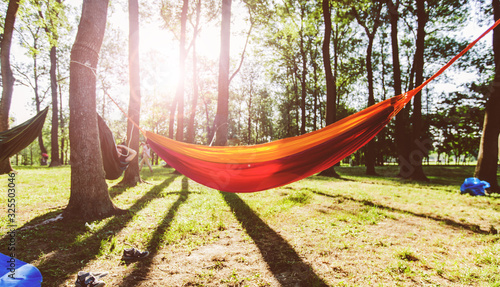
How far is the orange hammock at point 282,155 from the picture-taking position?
230 centimetres

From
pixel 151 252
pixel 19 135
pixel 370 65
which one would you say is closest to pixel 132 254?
pixel 151 252

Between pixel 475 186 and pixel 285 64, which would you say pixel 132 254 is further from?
pixel 285 64

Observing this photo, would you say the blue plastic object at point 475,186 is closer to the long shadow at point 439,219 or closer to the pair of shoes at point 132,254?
the long shadow at point 439,219

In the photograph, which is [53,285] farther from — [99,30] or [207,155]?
[99,30]

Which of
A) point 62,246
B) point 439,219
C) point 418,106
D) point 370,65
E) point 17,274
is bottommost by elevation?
point 439,219

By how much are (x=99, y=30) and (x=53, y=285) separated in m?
3.06

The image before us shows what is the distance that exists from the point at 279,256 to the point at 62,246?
7.13 ft

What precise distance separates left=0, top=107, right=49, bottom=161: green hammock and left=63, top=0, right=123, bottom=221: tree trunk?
5.27 ft

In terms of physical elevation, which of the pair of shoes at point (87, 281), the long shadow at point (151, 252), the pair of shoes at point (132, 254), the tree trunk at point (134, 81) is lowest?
the long shadow at point (151, 252)

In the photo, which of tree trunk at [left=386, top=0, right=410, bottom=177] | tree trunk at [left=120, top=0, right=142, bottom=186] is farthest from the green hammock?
tree trunk at [left=386, top=0, right=410, bottom=177]

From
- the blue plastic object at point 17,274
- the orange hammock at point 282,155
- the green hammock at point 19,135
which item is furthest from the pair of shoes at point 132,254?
the green hammock at point 19,135

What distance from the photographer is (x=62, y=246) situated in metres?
2.25

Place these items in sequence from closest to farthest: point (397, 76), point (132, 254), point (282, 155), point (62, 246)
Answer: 1. point (132, 254)
2. point (62, 246)
3. point (282, 155)
4. point (397, 76)

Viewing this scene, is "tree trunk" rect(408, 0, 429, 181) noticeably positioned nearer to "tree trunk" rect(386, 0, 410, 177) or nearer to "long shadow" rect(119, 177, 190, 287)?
"tree trunk" rect(386, 0, 410, 177)
